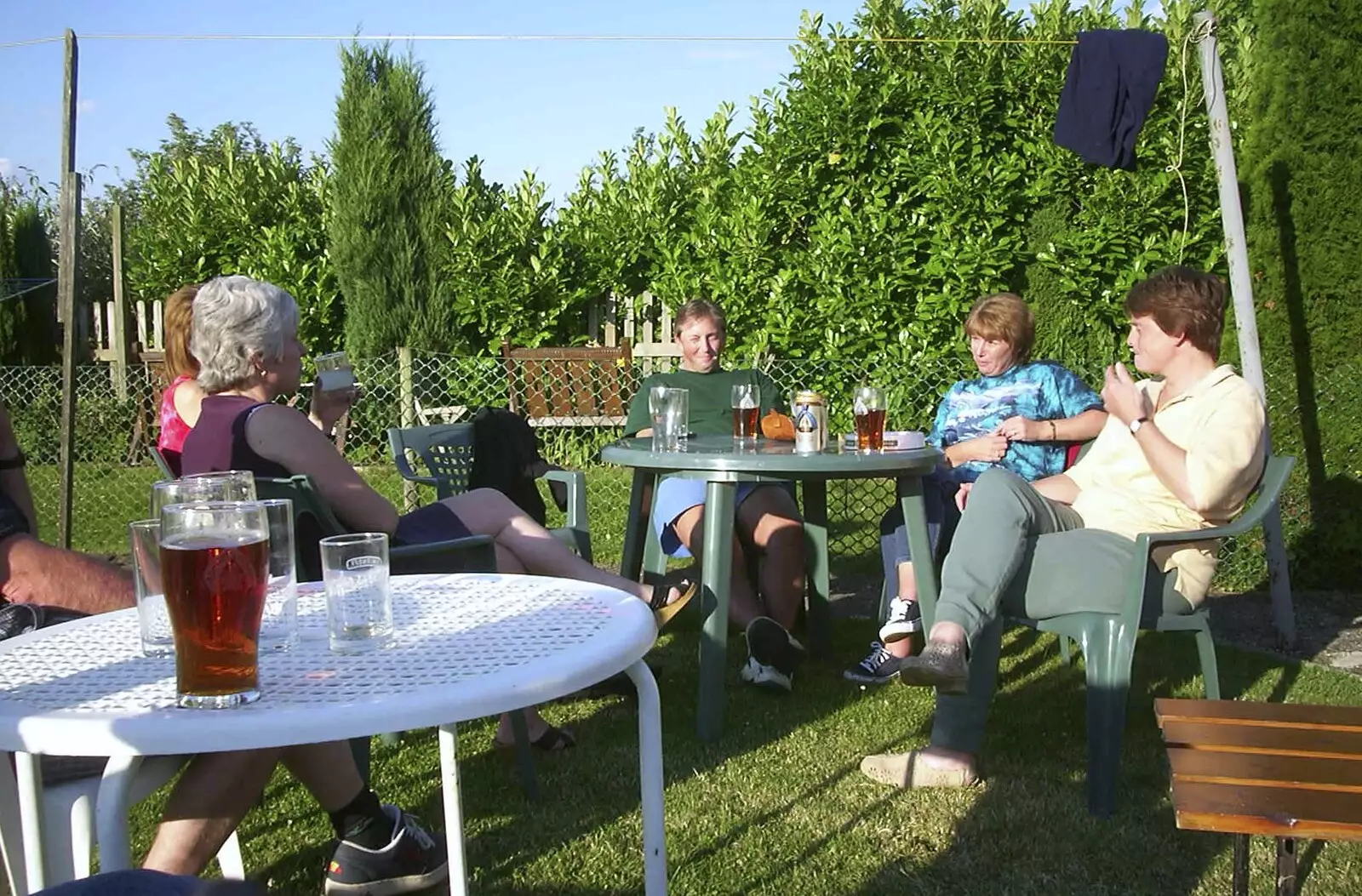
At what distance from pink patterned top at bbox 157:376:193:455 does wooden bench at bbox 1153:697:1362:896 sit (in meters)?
2.72

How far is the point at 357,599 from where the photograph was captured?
1.40 meters

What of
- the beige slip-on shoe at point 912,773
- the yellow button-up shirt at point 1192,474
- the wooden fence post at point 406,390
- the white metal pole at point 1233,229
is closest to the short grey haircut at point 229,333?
the beige slip-on shoe at point 912,773

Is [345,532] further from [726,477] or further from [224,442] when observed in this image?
[726,477]

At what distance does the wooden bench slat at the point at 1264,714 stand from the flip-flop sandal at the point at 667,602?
94 cm

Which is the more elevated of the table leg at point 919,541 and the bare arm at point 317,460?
the bare arm at point 317,460

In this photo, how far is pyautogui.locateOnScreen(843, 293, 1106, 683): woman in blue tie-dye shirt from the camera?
3.82m

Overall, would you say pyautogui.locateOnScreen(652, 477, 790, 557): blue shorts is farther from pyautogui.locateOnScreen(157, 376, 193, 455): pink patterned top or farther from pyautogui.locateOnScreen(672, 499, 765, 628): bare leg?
pyautogui.locateOnScreen(157, 376, 193, 455): pink patterned top

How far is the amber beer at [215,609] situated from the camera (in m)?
1.11

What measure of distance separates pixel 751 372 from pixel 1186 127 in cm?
470

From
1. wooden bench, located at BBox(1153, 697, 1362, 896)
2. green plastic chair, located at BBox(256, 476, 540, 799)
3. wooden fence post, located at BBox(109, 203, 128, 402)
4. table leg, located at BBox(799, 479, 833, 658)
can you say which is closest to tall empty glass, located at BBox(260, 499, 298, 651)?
green plastic chair, located at BBox(256, 476, 540, 799)

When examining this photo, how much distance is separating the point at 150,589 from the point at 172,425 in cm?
232

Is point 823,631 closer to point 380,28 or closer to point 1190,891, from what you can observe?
point 1190,891

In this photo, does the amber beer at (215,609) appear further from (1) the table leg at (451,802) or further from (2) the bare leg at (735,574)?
(2) the bare leg at (735,574)

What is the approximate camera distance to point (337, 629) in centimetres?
139
